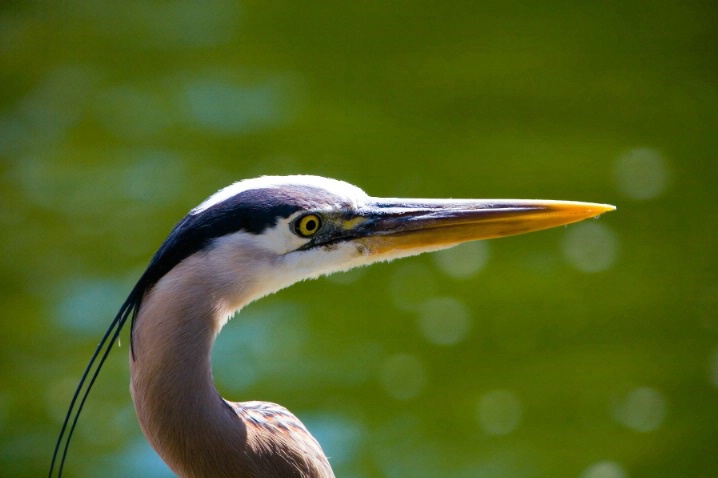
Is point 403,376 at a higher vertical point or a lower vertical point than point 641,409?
higher

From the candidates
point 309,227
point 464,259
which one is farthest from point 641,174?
point 309,227

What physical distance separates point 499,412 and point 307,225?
2310 millimetres

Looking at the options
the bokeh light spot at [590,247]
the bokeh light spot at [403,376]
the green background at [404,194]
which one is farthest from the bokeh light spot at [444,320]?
the bokeh light spot at [590,247]

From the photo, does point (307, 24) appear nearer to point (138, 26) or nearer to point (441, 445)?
point (138, 26)

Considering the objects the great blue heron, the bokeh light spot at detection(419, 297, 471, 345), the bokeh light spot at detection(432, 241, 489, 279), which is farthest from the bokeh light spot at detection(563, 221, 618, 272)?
the great blue heron

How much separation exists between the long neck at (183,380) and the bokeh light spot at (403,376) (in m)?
2.28

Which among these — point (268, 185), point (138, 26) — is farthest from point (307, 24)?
point (268, 185)

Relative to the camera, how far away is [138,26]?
6.16 metres

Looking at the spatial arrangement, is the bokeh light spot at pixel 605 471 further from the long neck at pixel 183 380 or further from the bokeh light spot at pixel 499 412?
the long neck at pixel 183 380

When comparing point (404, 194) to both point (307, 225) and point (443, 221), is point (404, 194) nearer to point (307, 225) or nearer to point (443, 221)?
point (443, 221)

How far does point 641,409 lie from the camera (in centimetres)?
452

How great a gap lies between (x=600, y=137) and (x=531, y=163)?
439 millimetres

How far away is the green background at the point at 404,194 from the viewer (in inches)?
174

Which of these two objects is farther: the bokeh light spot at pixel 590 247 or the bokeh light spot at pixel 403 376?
the bokeh light spot at pixel 590 247
